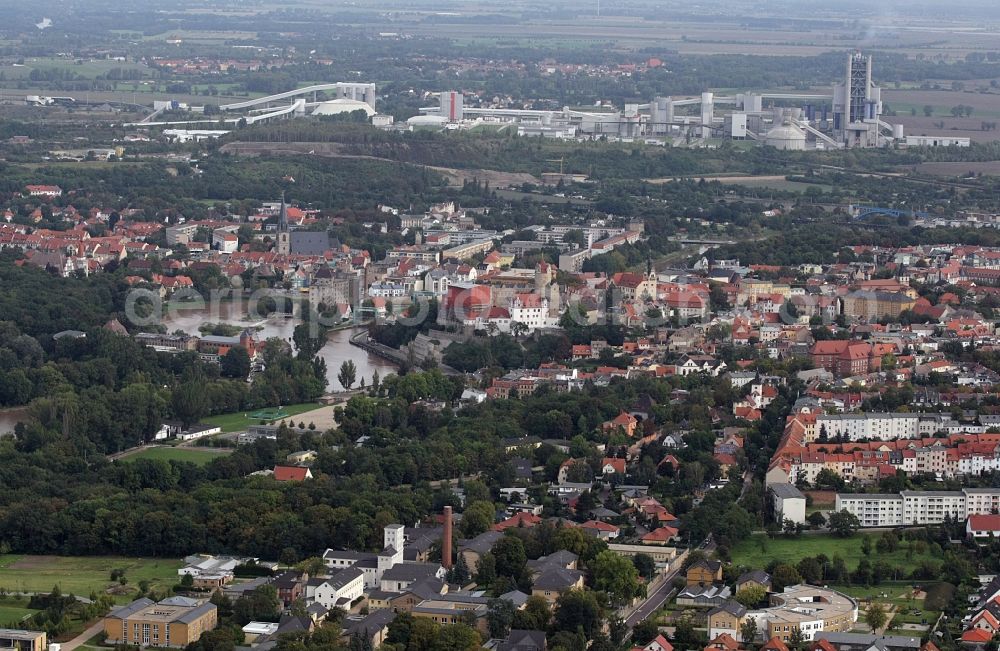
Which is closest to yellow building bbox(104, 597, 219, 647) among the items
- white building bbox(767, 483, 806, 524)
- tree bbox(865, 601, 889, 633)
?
tree bbox(865, 601, 889, 633)

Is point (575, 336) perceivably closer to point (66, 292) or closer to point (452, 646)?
point (66, 292)

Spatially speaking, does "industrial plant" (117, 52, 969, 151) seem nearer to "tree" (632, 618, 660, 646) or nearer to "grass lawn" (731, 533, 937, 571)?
"grass lawn" (731, 533, 937, 571)

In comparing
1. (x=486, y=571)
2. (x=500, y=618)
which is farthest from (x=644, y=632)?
(x=486, y=571)

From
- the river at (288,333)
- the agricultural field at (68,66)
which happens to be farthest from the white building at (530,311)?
the agricultural field at (68,66)

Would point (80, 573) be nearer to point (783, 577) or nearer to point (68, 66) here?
point (783, 577)

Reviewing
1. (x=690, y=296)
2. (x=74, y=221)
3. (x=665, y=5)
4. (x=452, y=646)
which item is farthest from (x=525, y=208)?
(x=665, y=5)

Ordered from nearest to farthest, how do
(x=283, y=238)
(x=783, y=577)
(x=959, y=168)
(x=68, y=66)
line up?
(x=783, y=577), (x=283, y=238), (x=959, y=168), (x=68, y=66)
